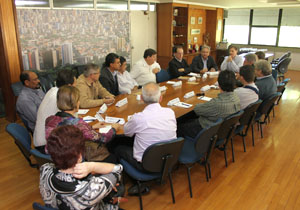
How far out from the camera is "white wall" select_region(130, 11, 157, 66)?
7.64 metres

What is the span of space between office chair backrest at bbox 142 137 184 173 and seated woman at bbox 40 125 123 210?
71 cm

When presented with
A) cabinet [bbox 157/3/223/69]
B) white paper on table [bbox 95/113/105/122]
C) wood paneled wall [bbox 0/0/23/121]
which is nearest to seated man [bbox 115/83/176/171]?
white paper on table [bbox 95/113/105/122]

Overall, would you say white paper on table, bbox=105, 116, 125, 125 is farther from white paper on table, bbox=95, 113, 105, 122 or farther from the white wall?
the white wall

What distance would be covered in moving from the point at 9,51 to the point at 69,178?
4.17 meters

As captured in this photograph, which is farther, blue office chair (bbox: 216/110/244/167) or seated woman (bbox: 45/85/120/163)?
blue office chair (bbox: 216/110/244/167)

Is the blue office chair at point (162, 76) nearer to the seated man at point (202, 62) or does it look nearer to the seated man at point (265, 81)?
the seated man at point (202, 62)

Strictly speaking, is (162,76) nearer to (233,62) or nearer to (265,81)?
(233,62)

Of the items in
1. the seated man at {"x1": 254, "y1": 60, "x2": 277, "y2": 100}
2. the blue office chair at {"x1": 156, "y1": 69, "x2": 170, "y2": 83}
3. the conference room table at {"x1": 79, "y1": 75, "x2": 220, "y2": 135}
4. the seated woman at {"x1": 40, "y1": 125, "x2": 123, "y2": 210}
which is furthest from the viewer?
the blue office chair at {"x1": 156, "y1": 69, "x2": 170, "y2": 83}

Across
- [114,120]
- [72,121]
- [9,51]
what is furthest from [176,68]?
[72,121]

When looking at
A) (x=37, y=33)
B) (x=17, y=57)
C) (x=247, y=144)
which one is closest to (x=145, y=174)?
(x=247, y=144)

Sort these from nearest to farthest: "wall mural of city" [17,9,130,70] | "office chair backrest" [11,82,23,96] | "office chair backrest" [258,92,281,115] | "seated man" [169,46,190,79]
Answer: "office chair backrest" [258,92,281,115]
"office chair backrest" [11,82,23,96]
"wall mural of city" [17,9,130,70]
"seated man" [169,46,190,79]

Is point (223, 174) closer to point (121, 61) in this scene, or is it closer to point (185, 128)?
point (185, 128)

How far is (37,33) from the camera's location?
208 inches

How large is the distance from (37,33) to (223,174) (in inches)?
178
